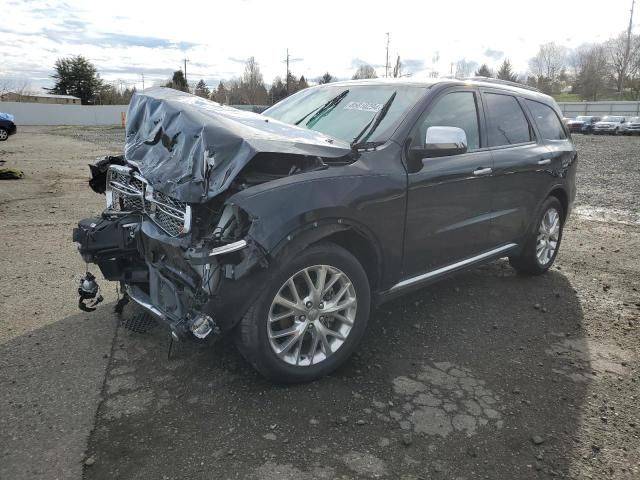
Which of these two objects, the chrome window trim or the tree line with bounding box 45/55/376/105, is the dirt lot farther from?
the tree line with bounding box 45/55/376/105

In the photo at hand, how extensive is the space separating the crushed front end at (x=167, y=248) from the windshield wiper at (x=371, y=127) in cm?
114

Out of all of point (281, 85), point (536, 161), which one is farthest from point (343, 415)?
point (281, 85)

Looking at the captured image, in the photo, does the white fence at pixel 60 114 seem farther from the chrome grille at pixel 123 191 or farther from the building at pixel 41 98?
the chrome grille at pixel 123 191

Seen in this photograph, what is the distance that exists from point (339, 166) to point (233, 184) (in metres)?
0.71

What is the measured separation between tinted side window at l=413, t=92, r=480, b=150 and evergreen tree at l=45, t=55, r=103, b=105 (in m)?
78.8

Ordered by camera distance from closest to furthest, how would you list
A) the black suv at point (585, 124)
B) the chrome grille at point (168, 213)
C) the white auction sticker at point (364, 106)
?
the chrome grille at point (168, 213) < the white auction sticker at point (364, 106) < the black suv at point (585, 124)

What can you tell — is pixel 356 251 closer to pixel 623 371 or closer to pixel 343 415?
pixel 343 415

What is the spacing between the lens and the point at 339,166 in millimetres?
3205

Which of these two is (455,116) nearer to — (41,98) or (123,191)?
(123,191)

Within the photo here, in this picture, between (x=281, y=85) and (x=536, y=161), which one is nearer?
(x=536, y=161)

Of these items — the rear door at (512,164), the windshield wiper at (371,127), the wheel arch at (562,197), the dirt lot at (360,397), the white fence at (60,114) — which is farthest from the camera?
the white fence at (60,114)

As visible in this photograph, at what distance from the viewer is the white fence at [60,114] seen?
47919 mm

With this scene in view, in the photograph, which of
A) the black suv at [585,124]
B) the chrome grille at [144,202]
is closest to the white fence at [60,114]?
the black suv at [585,124]

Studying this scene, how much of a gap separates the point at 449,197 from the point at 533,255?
1.84 metres
